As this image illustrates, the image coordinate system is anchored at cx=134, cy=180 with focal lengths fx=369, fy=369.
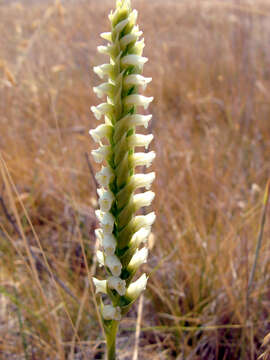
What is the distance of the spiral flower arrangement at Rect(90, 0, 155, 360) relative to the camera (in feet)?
2.26

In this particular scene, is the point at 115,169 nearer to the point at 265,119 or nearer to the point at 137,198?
the point at 137,198

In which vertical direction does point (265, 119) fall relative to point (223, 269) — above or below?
above

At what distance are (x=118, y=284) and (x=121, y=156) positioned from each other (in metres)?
0.25

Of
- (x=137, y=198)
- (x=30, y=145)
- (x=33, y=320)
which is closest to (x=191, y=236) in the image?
(x=33, y=320)

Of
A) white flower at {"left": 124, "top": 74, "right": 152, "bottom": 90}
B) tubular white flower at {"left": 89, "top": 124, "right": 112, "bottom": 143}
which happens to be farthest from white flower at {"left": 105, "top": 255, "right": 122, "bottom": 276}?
white flower at {"left": 124, "top": 74, "right": 152, "bottom": 90}

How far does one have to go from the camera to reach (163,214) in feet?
6.91

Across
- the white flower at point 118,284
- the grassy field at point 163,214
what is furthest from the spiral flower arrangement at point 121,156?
the grassy field at point 163,214

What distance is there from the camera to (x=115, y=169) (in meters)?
0.71

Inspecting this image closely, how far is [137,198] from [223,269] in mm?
1140

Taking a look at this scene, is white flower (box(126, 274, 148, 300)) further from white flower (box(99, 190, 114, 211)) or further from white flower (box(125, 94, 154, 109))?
white flower (box(125, 94, 154, 109))

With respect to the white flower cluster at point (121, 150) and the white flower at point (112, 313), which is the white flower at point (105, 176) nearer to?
the white flower cluster at point (121, 150)

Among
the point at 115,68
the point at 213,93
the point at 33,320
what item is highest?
the point at 115,68

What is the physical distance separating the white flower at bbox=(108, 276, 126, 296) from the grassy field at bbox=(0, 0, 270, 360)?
24cm

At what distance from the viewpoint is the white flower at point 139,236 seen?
761 mm
